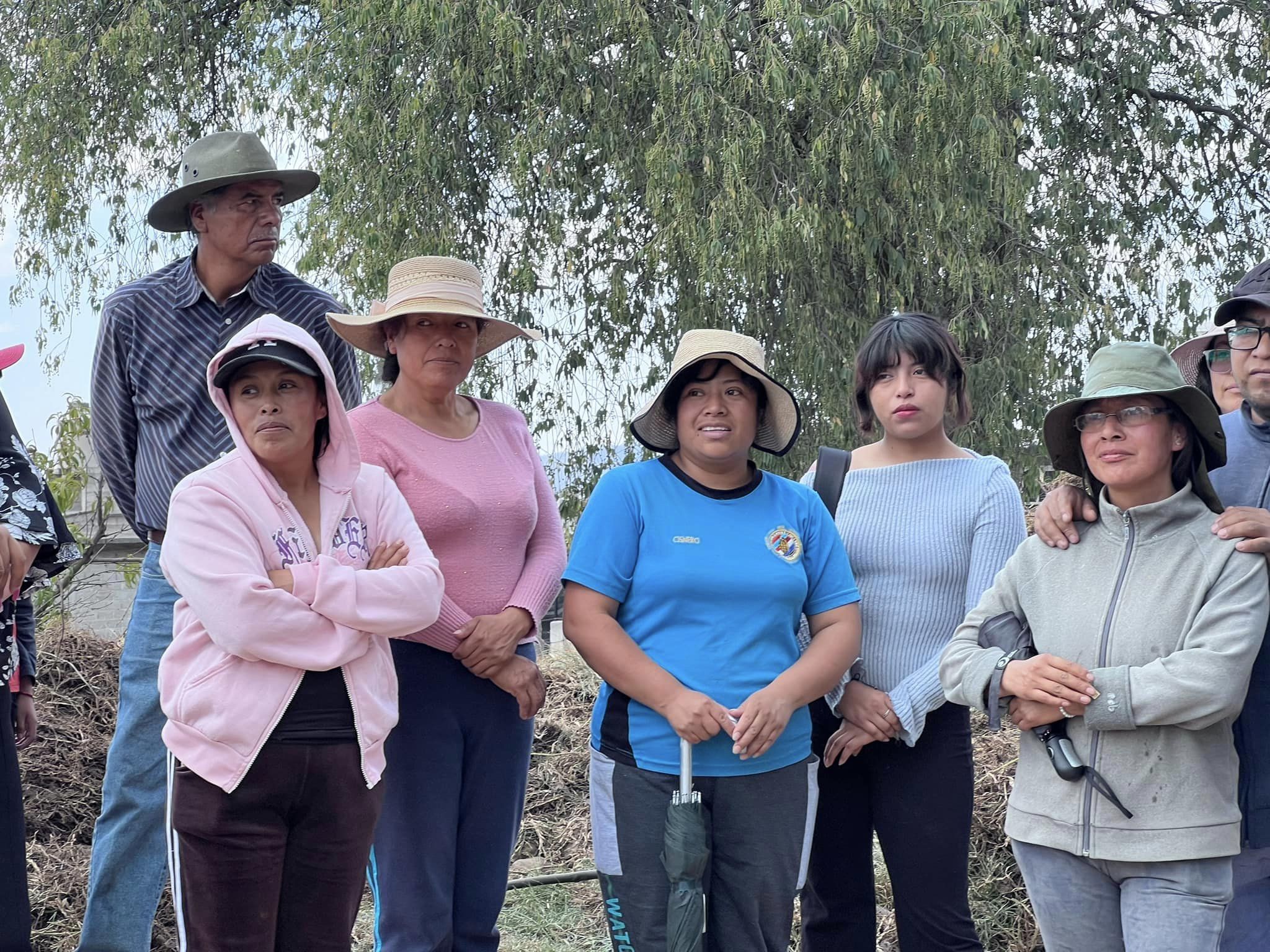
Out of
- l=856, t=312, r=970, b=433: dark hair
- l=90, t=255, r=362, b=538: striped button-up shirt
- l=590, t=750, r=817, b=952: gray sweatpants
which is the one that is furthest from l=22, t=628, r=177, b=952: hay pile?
l=856, t=312, r=970, b=433: dark hair

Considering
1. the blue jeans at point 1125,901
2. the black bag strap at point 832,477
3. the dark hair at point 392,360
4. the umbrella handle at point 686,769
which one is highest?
the dark hair at point 392,360

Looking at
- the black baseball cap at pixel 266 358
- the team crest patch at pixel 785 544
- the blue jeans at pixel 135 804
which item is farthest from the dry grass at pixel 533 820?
the black baseball cap at pixel 266 358

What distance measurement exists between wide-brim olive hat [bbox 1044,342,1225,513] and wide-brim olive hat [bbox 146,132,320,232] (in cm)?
202

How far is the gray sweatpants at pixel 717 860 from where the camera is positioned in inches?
112

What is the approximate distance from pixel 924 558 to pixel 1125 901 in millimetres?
892

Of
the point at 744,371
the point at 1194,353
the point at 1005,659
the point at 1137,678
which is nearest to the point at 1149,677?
the point at 1137,678

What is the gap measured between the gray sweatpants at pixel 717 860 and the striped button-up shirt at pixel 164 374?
1.30m

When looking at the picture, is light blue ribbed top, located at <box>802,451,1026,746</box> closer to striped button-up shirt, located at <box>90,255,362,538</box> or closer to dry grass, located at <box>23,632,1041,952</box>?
striped button-up shirt, located at <box>90,255,362,538</box>

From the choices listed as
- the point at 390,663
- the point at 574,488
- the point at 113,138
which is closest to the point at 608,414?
the point at 574,488

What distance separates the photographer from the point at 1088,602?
268 cm

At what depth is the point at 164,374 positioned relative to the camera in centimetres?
335

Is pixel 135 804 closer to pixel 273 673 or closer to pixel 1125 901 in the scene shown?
pixel 273 673

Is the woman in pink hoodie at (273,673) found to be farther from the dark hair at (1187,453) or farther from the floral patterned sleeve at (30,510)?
the dark hair at (1187,453)

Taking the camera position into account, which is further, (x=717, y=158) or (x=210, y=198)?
(x=717, y=158)
